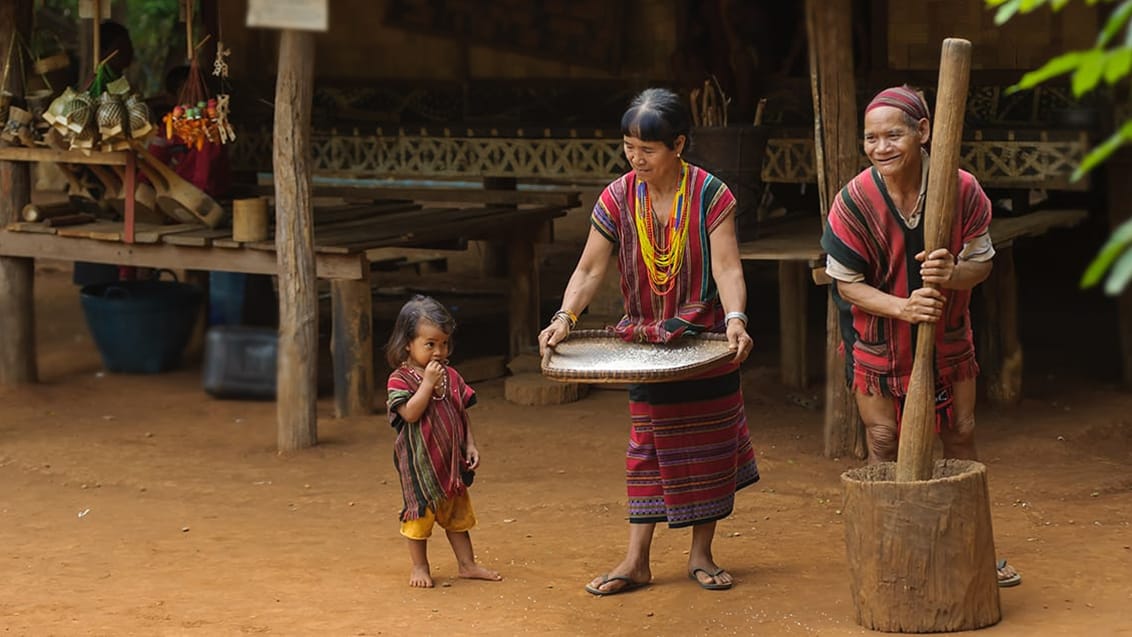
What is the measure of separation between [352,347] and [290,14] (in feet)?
15.1

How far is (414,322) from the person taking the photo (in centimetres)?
529

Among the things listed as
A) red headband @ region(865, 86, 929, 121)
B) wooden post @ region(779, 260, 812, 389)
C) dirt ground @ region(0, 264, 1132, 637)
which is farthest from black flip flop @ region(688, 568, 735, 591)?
wooden post @ region(779, 260, 812, 389)

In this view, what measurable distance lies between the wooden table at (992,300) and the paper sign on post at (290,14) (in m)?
3.94

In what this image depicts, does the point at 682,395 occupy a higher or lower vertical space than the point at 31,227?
lower

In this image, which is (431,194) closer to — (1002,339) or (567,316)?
(1002,339)

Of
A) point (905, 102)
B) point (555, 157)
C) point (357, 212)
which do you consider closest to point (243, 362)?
point (357, 212)

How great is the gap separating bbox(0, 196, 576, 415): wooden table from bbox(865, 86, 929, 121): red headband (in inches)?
170

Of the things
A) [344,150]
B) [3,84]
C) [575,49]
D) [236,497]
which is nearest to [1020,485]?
[236,497]

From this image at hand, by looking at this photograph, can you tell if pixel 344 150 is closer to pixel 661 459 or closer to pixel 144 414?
pixel 144 414

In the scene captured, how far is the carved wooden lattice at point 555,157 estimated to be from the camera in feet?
27.4

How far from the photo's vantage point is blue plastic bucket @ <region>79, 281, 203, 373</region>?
996cm

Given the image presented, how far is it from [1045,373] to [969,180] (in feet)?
16.8

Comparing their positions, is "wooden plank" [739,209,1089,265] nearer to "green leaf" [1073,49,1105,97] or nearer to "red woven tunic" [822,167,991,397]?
"red woven tunic" [822,167,991,397]

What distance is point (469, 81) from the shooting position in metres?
10.7
